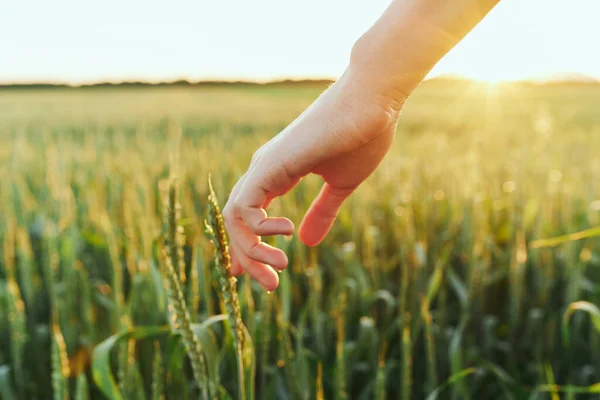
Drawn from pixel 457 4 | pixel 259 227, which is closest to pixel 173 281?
pixel 259 227

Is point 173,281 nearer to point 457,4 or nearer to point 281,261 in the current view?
point 281,261

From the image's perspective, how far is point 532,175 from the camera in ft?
9.66

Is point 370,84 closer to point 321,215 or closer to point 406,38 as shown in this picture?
point 406,38

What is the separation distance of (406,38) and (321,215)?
0.31m

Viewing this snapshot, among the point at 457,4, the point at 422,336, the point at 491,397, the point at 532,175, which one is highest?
the point at 457,4

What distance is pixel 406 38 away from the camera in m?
0.69

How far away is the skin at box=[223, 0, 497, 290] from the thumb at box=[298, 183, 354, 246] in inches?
6.2

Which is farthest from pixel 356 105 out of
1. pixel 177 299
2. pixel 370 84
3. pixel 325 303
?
pixel 325 303

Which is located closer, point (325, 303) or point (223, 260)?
point (223, 260)

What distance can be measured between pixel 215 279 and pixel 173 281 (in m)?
0.71

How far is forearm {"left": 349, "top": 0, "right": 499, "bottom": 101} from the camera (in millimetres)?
688

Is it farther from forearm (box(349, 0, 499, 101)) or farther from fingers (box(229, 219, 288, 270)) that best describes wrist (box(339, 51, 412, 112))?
fingers (box(229, 219, 288, 270))

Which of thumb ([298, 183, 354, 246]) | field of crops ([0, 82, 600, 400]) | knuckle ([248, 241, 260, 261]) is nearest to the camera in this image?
knuckle ([248, 241, 260, 261])

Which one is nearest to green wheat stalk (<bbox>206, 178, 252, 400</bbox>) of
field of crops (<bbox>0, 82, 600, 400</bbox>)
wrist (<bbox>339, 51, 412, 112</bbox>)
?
field of crops (<bbox>0, 82, 600, 400</bbox>)
